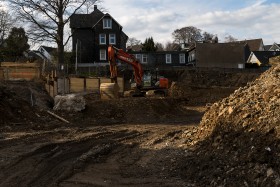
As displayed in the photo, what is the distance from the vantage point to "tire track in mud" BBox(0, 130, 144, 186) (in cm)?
912

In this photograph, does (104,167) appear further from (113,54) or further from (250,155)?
(113,54)

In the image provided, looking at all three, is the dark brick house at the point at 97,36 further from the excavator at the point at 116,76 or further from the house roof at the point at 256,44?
the house roof at the point at 256,44

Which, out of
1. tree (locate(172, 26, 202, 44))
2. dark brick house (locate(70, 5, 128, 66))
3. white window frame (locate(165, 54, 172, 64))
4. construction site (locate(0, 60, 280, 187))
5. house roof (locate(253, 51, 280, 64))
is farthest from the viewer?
tree (locate(172, 26, 202, 44))

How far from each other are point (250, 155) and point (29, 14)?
4013 centimetres

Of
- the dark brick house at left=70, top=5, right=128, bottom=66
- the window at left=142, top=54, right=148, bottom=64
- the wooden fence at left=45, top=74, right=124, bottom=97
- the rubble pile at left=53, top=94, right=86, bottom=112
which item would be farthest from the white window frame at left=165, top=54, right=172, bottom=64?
the rubble pile at left=53, top=94, right=86, bottom=112

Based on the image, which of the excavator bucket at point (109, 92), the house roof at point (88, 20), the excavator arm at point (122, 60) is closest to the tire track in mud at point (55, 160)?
the excavator bucket at point (109, 92)

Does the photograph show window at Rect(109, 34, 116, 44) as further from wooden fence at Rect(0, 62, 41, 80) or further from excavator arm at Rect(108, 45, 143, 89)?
wooden fence at Rect(0, 62, 41, 80)

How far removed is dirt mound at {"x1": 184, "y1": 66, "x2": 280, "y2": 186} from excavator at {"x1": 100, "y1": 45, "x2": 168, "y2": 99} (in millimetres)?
14022

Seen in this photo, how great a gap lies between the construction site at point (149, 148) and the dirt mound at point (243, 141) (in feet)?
0.06

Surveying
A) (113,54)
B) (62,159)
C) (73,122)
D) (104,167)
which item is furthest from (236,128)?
(113,54)

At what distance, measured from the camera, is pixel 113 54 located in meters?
28.1

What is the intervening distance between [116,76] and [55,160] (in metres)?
17.3

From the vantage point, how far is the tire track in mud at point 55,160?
29.9ft

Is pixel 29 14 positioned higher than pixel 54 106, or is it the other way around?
pixel 29 14
